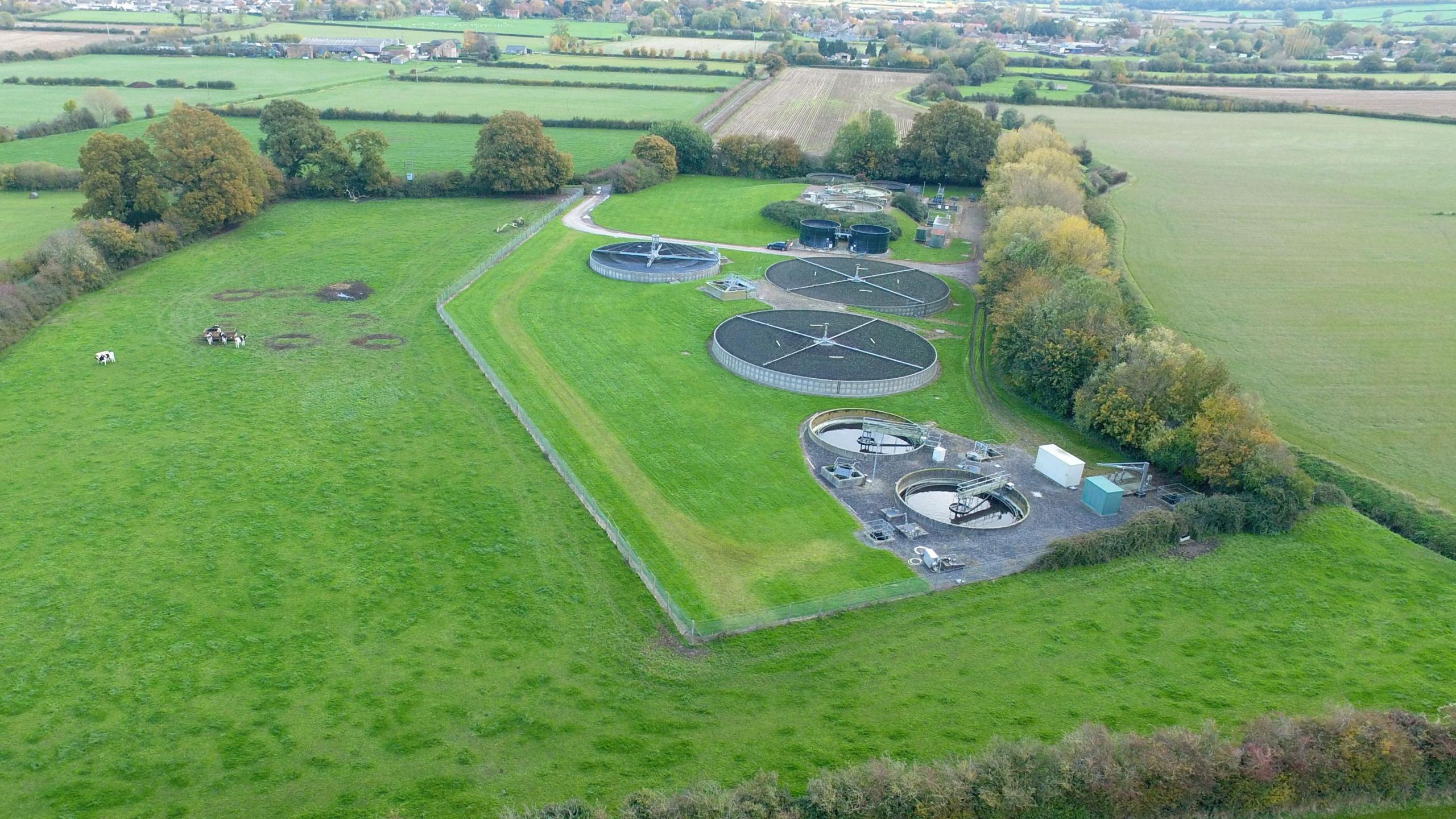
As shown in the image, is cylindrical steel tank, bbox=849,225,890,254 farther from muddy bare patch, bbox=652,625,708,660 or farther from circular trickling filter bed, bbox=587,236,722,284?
muddy bare patch, bbox=652,625,708,660

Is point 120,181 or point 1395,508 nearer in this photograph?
point 1395,508

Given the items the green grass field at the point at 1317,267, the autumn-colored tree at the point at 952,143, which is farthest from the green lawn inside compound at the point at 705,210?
the green grass field at the point at 1317,267

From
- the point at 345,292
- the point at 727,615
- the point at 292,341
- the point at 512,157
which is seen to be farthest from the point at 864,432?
the point at 512,157

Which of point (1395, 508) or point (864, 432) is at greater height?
point (1395, 508)

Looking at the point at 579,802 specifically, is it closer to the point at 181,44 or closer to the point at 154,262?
the point at 154,262

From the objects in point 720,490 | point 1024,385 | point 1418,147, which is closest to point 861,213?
point 1024,385

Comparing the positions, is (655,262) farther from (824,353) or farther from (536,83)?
(536,83)

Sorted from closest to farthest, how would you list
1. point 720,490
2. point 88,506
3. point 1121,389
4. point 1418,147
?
point 88,506, point 720,490, point 1121,389, point 1418,147
